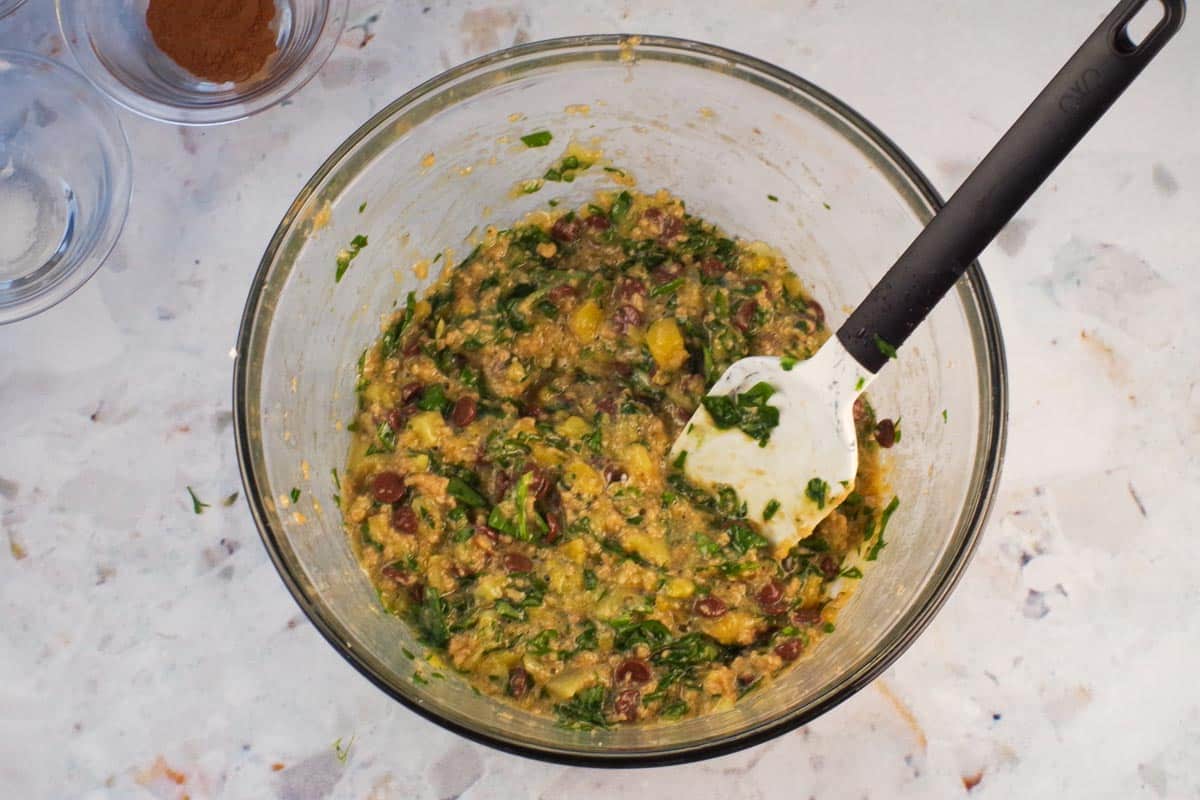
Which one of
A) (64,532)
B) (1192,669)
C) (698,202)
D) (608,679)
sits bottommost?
(64,532)

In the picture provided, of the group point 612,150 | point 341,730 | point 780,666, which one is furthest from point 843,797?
point 612,150

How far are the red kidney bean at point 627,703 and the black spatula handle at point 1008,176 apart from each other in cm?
100

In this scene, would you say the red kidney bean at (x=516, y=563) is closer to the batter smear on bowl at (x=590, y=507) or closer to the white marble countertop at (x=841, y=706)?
the batter smear on bowl at (x=590, y=507)

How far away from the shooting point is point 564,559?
269 centimetres

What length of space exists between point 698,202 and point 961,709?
1646 millimetres

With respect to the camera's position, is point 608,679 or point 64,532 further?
point 64,532

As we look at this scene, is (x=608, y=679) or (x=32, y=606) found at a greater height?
(x=608, y=679)

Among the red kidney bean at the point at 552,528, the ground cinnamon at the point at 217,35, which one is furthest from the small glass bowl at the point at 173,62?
the red kidney bean at the point at 552,528

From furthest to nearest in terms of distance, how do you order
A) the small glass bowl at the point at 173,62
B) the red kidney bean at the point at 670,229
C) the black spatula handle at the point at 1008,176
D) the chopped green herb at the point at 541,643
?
1. the small glass bowl at the point at 173,62
2. the red kidney bean at the point at 670,229
3. the chopped green herb at the point at 541,643
4. the black spatula handle at the point at 1008,176

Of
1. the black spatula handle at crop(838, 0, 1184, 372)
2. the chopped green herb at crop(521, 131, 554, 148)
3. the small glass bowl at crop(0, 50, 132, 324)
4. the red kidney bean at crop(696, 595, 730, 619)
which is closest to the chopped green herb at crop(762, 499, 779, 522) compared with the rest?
the red kidney bean at crop(696, 595, 730, 619)

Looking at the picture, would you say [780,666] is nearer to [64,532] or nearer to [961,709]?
[961,709]

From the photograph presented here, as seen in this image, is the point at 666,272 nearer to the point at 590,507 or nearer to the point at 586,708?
the point at 590,507

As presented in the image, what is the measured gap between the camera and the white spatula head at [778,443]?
2.56 metres

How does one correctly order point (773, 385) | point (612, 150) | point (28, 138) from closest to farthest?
point (773, 385), point (612, 150), point (28, 138)
